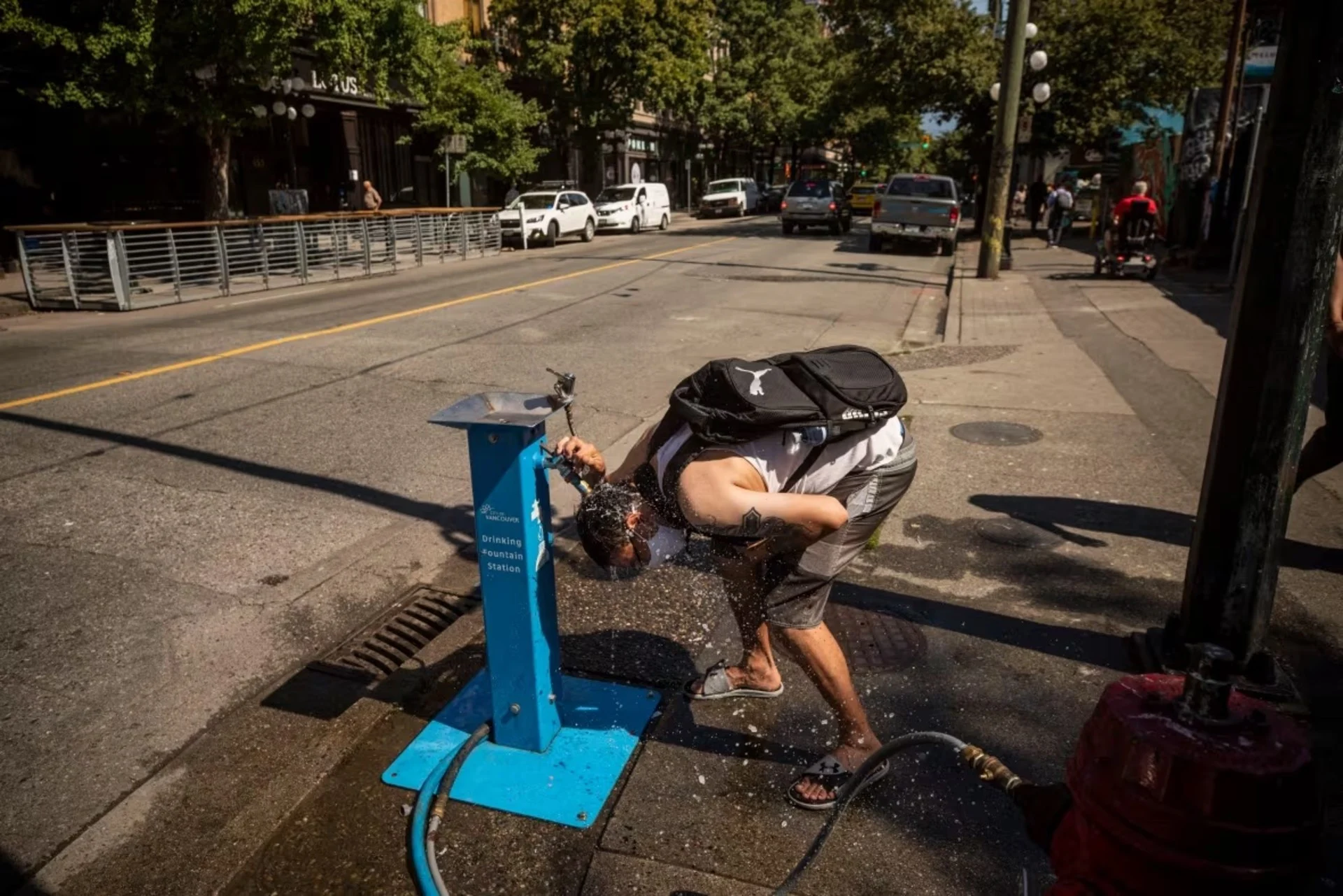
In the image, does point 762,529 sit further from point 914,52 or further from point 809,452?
point 914,52

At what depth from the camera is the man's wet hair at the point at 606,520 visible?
2.64 m

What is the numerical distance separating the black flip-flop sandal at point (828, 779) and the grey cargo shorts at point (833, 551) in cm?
46

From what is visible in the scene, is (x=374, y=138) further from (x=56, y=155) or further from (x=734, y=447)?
(x=734, y=447)

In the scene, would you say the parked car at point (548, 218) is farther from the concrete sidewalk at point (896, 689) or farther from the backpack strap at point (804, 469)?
the backpack strap at point (804, 469)

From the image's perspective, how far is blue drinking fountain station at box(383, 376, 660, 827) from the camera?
262 centimetres

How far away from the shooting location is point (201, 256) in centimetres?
1472

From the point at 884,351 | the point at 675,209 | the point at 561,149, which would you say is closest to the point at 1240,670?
the point at 884,351

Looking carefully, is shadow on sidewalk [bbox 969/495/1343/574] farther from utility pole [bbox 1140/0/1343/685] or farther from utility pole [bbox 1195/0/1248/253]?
utility pole [bbox 1195/0/1248/253]

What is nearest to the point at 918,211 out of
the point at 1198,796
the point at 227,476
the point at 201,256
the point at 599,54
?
the point at 599,54

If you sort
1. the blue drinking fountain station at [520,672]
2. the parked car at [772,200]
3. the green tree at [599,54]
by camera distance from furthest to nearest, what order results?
the parked car at [772,200] → the green tree at [599,54] → the blue drinking fountain station at [520,672]

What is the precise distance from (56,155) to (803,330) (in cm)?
1674

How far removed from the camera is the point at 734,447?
247cm

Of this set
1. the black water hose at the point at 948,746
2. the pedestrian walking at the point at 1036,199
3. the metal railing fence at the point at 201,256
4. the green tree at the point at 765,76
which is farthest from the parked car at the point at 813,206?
the black water hose at the point at 948,746

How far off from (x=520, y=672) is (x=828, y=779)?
1015 mm
